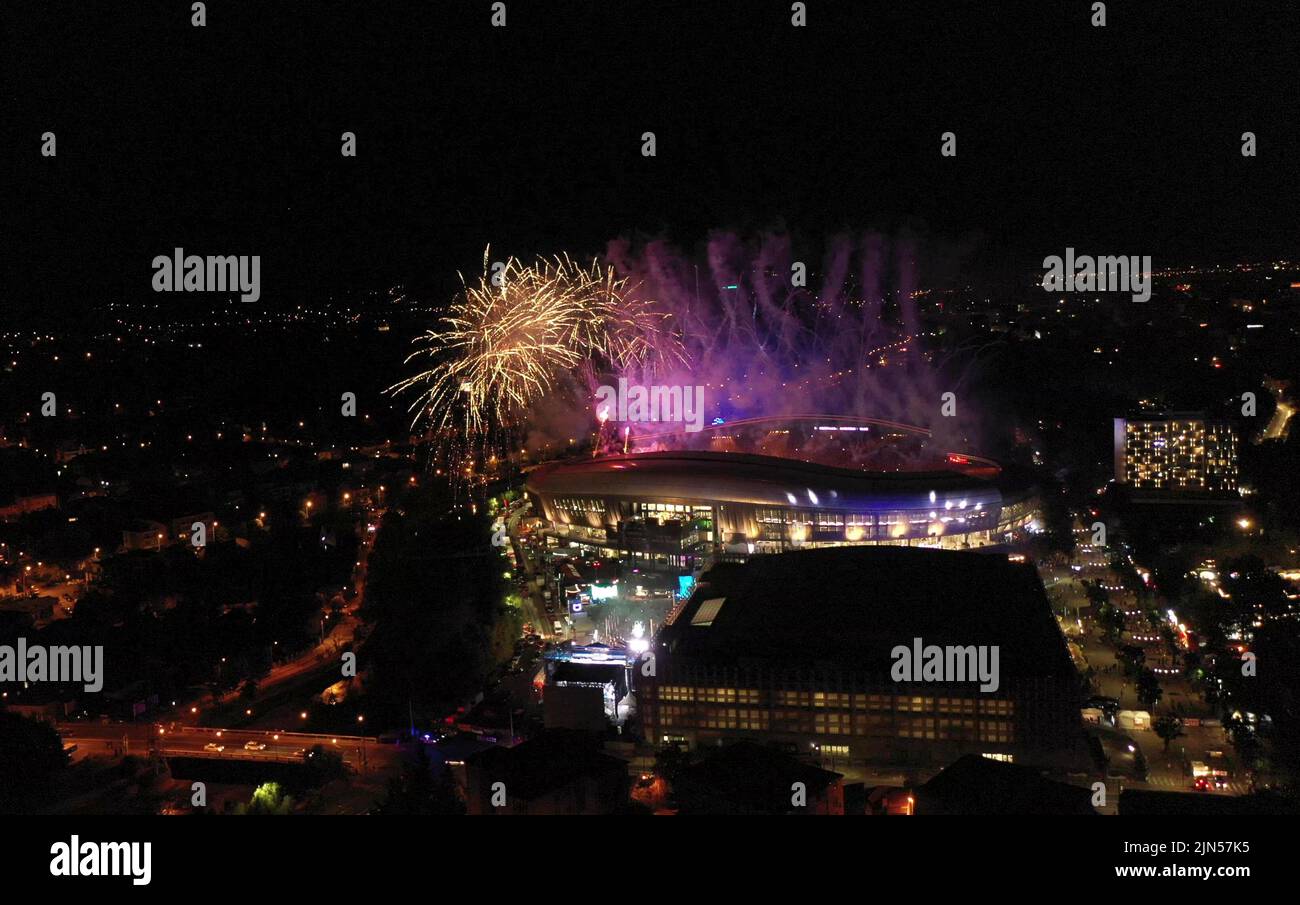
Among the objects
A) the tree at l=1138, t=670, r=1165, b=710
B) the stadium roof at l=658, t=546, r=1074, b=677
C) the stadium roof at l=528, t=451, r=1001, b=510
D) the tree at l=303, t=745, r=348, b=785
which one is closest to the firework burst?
the stadium roof at l=528, t=451, r=1001, b=510

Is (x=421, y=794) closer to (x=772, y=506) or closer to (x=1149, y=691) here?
(x=1149, y=691)

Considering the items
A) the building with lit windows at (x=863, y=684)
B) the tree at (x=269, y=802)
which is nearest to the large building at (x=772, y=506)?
the building with lit windows at (x=863, y=684)

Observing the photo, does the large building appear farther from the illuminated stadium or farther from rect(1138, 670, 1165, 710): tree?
rect(1138, 670, 1165, 710): tree

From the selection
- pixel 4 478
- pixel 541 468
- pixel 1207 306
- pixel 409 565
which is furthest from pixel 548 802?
pixel 1207 306

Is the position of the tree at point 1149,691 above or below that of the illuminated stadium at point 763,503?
below

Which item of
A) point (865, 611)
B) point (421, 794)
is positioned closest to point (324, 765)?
point (421, 794)

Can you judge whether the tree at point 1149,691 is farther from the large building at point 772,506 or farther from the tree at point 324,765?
the tree at point 324,765
